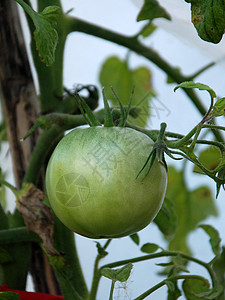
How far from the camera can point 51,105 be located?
553 mm

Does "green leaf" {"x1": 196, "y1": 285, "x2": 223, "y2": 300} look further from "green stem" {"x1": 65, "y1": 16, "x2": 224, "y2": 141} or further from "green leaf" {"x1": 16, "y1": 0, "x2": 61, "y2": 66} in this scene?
"green leaf" {"x1": 16, "y1": 0, "x2": 61, "y2": 66}

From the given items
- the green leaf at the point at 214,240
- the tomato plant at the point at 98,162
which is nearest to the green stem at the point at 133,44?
the tomato plant at the point at 98,162

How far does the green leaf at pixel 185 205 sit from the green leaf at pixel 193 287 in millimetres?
244

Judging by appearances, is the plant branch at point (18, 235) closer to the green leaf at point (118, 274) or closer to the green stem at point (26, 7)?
the green leaf at point (118, 274)

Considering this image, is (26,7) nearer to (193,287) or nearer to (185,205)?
(193,287)

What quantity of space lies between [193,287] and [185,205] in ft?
0.95

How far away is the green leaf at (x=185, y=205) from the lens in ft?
2.65

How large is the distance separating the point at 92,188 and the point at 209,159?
1.29ft

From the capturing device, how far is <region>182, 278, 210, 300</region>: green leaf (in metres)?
0.54

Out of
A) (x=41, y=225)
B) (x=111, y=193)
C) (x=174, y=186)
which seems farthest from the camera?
(x=174, y=186)

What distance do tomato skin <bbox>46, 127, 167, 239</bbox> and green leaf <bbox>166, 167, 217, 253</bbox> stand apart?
1.47ft

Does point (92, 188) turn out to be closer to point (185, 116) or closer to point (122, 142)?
point (122, 142)

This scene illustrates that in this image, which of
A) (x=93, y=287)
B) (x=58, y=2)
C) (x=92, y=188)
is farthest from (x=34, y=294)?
(x=58, y=2)

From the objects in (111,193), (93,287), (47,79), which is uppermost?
(47,79)
